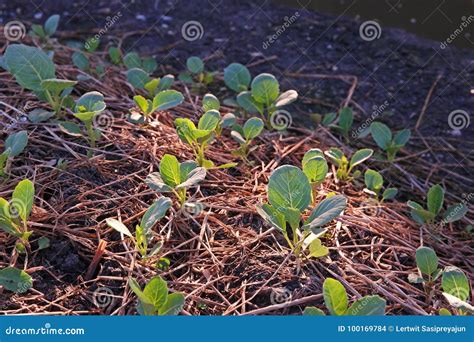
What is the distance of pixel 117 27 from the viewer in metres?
3.26

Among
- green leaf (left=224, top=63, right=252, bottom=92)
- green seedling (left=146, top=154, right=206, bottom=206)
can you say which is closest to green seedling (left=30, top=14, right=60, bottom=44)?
green leaf (left=224, top=63, right=252, bottom=92)

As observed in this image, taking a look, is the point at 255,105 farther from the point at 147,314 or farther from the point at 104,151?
the point at 147,314

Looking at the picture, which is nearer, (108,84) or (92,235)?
(92,235)

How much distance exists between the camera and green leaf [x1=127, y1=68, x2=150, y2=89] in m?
2.44

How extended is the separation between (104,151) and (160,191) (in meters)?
0.36

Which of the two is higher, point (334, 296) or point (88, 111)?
point (334, 296)

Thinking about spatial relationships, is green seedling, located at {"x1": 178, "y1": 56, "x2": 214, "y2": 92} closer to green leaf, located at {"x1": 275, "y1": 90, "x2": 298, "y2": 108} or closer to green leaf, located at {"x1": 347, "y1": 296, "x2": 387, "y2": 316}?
green leaf, located at {"x1": 275, "y1": 90, "x2": 298, "y2": 108}

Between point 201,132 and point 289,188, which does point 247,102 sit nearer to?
point 201,132

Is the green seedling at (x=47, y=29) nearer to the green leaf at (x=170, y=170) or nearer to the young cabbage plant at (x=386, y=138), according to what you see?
the green leaf at (x=170, y=170)

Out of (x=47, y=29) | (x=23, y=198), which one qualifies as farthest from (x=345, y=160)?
(x=47, y=29)

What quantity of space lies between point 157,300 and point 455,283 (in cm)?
76

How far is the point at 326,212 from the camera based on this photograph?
5.91ft

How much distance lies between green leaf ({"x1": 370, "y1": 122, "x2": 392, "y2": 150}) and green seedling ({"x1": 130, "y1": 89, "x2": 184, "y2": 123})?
71cm

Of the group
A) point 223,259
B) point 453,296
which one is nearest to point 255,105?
point 223,259
